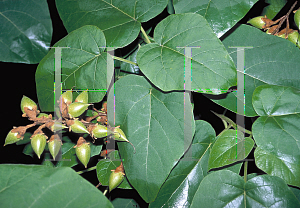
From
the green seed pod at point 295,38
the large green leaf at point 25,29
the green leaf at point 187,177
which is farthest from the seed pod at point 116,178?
the green seed pod at point 295,38

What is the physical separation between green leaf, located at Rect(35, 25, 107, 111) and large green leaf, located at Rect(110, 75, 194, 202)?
0.06m

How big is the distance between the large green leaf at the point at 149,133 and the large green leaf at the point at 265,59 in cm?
17

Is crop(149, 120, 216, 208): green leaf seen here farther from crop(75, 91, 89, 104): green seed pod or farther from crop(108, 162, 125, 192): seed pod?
crop(75, 91, 89, 104): green seed pod

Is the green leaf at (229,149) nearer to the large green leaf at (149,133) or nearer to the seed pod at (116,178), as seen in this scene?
the large green leaf at (149,133)

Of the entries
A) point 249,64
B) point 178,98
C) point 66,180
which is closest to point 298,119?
point 249,64

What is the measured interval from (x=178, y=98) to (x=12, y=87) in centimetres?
56

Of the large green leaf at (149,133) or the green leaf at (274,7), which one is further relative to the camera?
the green leaf at (274,7)

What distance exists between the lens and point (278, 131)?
1.70 feet

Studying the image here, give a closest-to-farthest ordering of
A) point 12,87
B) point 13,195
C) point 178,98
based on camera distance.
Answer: point 13,195, point 178,98, point 12,87

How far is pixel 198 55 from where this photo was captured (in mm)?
459

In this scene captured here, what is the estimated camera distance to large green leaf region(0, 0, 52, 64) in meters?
0.59

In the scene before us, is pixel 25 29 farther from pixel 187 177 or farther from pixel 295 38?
pixel 295 38

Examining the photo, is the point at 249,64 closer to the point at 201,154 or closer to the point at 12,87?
the point at 201,154

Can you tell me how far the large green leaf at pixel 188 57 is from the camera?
1.47 feet
